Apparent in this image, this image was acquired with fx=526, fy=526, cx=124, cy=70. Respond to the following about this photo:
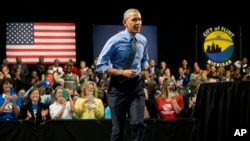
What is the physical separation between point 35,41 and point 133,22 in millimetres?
12976

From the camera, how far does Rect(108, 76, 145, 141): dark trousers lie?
5.26 meters

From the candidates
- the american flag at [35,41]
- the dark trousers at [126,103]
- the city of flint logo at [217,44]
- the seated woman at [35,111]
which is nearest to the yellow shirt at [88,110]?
the seated woman at [35,111]

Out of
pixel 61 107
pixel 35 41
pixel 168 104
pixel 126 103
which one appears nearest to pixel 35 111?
pixel 61 107

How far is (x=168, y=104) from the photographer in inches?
362

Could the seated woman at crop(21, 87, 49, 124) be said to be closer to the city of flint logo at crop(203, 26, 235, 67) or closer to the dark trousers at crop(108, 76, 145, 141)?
the dark trousers at crop(108, 76, 145, 141)

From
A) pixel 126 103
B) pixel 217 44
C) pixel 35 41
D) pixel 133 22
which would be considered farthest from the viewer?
pixel 217 44

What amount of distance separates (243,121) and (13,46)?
13.7 m

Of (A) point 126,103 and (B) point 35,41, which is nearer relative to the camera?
(A) point 126,103

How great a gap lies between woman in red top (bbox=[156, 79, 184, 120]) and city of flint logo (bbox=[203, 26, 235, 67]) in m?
10.9

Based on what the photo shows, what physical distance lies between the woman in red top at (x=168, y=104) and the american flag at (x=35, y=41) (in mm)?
9236

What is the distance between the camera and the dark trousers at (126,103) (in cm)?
526

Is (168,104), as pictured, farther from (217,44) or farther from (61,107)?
(217,44)

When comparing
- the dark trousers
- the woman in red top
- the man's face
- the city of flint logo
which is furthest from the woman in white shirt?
the city of flint logo

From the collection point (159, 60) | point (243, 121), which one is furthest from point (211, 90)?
point (159, 60)
